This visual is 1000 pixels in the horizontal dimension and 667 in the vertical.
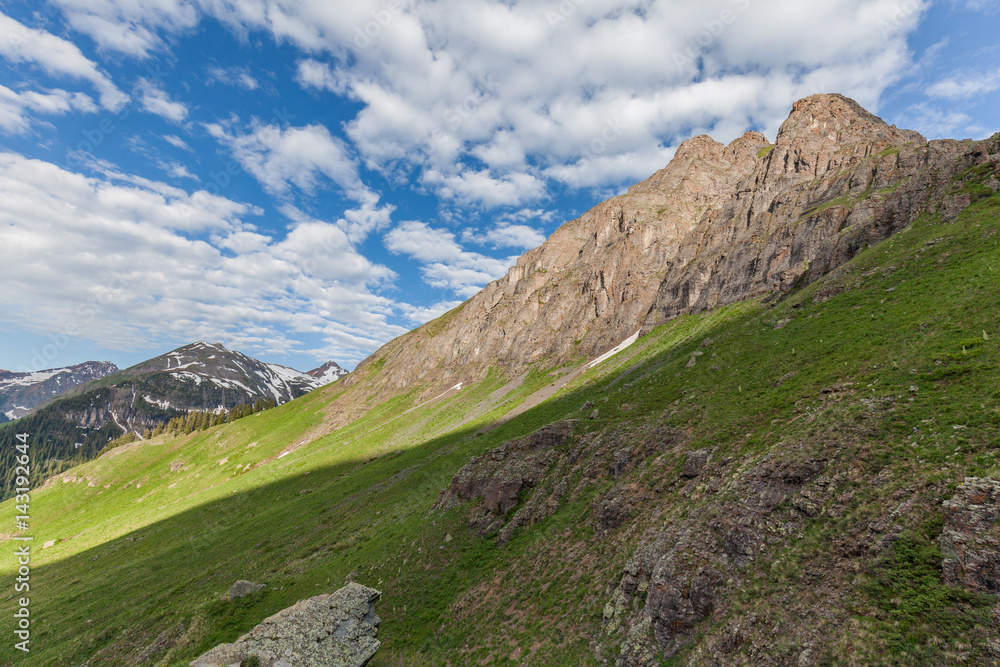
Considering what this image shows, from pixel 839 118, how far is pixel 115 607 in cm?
17023

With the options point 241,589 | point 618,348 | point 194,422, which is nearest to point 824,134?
point 618,348

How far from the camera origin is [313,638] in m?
22.3

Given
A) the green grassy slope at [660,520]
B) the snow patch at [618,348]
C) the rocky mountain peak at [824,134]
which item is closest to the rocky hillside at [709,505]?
the green grassy slope at [660,520]

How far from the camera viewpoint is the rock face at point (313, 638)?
20.4 meters

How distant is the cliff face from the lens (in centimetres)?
6319

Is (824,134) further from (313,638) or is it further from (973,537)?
(313,638)

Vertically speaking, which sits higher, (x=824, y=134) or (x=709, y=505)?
(x=824, y=134)

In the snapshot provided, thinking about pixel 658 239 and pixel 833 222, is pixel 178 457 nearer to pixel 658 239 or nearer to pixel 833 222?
pixel 658 239

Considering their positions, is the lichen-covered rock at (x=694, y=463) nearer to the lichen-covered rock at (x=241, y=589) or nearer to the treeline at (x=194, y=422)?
the lichen-covered rock at (x=241, y=589)

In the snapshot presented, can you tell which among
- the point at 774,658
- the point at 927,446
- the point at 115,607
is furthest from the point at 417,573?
the point at 115,607

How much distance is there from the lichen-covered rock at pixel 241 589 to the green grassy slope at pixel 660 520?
36.9 inches

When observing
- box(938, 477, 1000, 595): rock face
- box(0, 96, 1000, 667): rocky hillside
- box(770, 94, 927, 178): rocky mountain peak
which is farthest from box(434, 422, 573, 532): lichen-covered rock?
box(770, 94, 927, 178): rocky mountain peak

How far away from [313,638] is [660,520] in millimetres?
21510

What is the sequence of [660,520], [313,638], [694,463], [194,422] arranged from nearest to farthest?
[660,520]
[313,638]
[694,463]
[194,422]
